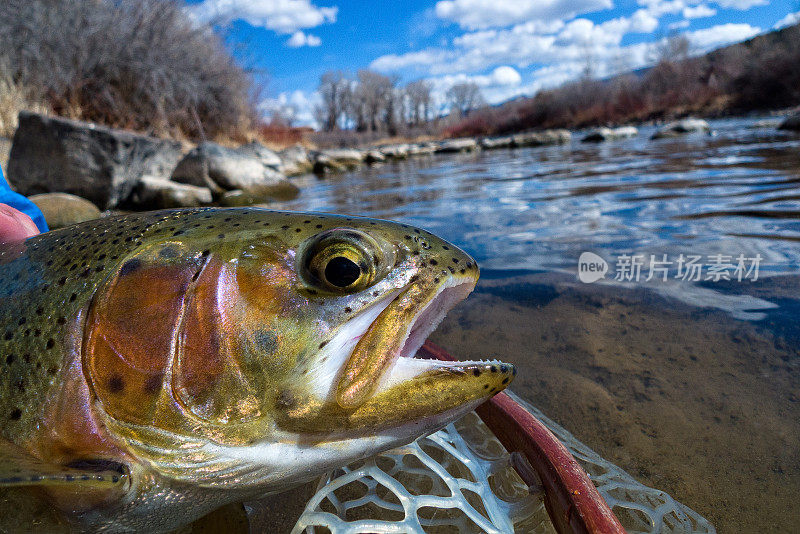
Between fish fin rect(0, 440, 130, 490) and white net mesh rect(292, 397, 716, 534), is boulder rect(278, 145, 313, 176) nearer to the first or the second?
white net mesh rect(292, 397, 716, 534)

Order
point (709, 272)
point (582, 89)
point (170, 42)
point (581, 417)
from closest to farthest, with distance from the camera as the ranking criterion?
1. point (581, 417)
2. point (709, 272)
3. point (170, 42)
4. point (582, 89)

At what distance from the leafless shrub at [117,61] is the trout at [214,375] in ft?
43.0

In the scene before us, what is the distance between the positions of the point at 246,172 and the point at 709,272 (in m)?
11.0

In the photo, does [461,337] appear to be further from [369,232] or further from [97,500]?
[97,500]

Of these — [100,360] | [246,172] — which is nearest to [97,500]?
[100,360]

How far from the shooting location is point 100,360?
1102 millimetres

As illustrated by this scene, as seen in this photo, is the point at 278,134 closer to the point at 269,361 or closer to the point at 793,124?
the point at 793,124

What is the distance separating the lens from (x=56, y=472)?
40.2 inches

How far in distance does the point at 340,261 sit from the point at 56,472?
81cm

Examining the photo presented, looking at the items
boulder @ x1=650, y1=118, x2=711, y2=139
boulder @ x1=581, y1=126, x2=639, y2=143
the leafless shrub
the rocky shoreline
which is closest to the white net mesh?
the rocky shoreline

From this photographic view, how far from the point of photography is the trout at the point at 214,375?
108 cm

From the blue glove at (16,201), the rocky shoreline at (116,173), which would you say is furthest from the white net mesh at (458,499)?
the rocky shoreline at (116,173)

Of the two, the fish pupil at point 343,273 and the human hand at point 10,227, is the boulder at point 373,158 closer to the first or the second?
the human hand at point 10,227

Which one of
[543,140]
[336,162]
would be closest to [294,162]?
[336,162]
